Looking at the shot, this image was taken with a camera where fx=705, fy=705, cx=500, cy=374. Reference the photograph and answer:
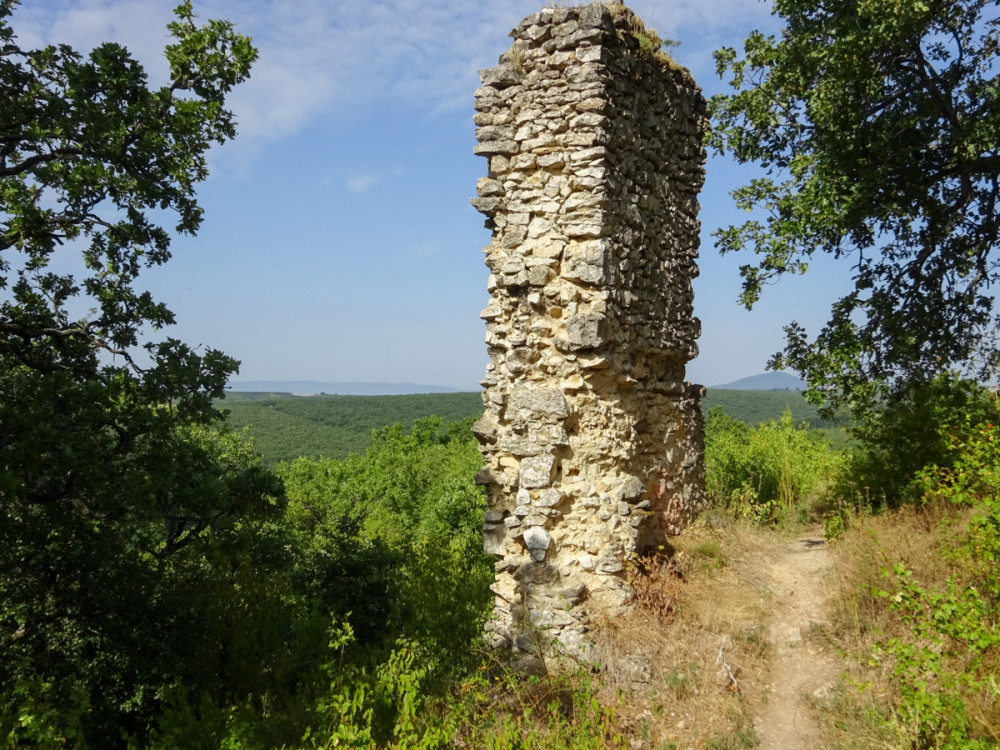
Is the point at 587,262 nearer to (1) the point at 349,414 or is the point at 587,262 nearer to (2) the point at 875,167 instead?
(2) the point at 875,167

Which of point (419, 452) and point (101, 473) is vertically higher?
point (101, 473)

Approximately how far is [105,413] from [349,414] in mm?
53663

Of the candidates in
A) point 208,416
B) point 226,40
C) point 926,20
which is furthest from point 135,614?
point 926,20

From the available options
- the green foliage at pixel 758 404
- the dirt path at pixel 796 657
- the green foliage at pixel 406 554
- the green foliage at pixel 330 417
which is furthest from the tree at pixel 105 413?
the green foliage at pixel 758 404

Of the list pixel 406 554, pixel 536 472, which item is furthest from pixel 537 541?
pixel 406 554

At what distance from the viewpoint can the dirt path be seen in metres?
4.57

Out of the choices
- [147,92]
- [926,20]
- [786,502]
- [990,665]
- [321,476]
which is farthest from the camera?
[321,476]

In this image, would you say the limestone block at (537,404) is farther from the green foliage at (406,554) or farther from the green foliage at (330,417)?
the green foliage at (330,417)

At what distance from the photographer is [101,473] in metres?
5.32

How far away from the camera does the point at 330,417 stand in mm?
57188

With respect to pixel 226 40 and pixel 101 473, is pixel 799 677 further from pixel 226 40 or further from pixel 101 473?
pixel 226 40

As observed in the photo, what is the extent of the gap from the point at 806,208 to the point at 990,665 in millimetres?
4381

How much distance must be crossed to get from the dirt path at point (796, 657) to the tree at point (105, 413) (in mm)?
4652

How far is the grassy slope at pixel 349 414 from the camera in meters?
42.6
